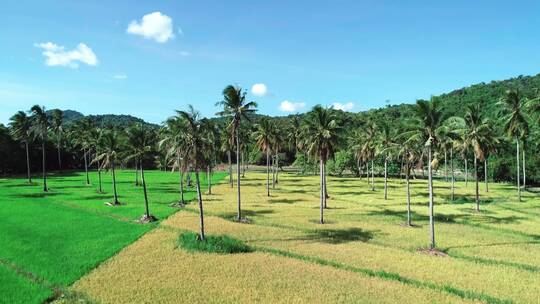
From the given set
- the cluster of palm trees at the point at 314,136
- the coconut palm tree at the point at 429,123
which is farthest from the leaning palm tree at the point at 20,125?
the coconut palm tree at the point at 429,123

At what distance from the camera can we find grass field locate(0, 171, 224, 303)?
2450cm

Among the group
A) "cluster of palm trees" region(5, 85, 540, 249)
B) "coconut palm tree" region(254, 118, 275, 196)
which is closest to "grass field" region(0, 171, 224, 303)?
"cluster of palm trees" region(5, 85, 540, 249)

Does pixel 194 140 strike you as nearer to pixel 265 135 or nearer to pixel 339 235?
pixel 339 235

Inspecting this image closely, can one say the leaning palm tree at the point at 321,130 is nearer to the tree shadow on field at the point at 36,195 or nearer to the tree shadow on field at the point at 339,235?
the tree shadow on field at the point at 339,235

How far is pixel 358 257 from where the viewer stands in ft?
98.0

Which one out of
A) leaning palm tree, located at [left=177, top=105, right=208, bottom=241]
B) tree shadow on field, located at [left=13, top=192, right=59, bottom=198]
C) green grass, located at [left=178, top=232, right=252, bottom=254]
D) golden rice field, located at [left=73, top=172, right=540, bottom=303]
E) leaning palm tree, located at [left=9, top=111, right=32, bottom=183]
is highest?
leaning palm tree, located at [left=9, top=111, right=32, bottom=183]

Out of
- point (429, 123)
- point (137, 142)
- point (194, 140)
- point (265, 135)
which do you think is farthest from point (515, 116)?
point (137, 142)

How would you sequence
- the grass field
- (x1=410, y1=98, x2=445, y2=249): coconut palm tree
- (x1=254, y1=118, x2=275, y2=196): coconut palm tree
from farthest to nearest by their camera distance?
(x1=254, y1=118, x2=275, y2=196): coconut palm tree < (x1=410, y1=98, x2=445, y2=249): coconut palm tree < the grass field

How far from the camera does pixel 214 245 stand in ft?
106

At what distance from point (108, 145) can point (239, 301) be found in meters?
41.2

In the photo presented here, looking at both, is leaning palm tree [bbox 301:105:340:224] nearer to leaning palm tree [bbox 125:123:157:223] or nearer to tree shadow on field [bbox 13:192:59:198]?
leaning palm tree [bbox 125:123:157:223]

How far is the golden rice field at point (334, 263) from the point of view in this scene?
2250 centimetres

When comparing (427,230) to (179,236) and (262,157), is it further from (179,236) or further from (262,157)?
(262,157)

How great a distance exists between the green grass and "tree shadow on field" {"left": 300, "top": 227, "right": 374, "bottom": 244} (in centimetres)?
696
